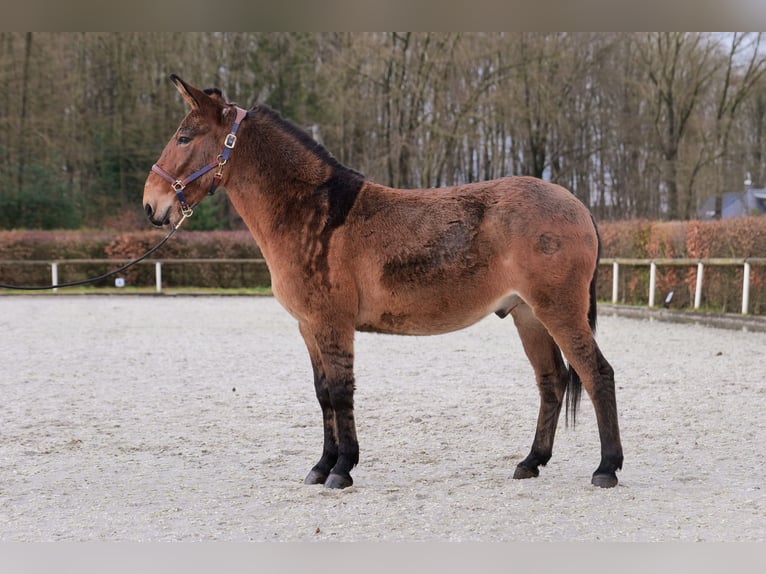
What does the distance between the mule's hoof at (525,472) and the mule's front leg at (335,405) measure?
95cm

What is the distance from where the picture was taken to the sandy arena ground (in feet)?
12.9

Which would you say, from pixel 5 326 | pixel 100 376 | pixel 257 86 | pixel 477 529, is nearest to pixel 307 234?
pixel 477 529

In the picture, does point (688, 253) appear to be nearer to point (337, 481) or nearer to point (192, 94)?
point (337, 481)

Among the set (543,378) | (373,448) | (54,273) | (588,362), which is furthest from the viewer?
(54,273)

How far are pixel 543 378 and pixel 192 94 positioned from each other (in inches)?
101

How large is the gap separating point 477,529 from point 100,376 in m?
5.97

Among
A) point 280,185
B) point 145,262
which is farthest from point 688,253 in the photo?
point 145,262

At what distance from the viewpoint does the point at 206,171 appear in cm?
457

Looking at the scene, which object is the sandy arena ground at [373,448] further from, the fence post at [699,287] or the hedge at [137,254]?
the hedge at [137,254]

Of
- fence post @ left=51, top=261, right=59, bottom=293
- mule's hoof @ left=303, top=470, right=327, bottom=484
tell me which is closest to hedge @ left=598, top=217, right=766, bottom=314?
mule's hoof @ left=303, top=470, right=327, bottom=484

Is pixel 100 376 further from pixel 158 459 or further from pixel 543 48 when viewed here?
pixel 543 48

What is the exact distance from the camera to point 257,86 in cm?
2994

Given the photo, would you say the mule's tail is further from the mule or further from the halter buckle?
the halter buckle

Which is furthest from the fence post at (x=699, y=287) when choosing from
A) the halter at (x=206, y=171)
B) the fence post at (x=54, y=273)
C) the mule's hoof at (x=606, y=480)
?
the fence post at (x=54, y=273)
